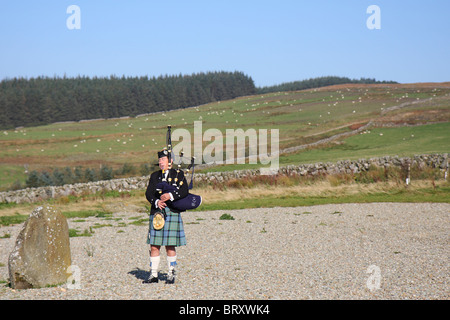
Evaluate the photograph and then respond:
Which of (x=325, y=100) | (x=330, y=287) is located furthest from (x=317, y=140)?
(x=325, y=100)

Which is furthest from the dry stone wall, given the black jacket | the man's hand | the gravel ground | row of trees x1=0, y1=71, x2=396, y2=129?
row of trees x1=0, y1=71, x2=396, y2=129

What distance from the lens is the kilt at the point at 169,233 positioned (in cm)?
1271

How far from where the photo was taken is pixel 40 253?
497 inches

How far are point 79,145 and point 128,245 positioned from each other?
2913 inches

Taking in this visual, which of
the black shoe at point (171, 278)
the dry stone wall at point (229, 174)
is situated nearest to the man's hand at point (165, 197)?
the black shoe at point (171, 278)

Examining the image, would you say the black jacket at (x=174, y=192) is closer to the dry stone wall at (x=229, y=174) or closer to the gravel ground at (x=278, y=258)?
the gravel ground at (x=278, y=258)

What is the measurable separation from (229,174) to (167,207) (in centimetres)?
3048

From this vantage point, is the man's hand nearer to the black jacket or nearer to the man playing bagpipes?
the man playing bagpipes

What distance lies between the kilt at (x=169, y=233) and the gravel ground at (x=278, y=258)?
3.77 feet

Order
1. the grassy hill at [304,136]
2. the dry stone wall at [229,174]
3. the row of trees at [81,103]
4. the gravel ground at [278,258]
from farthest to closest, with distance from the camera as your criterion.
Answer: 1. the row of trees at [81,103]
2. the grassy hill at [304,136]
3. the dry stone wall at [229,174]
4. the gravel ground at [278,258]

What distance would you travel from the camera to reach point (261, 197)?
1398 inches

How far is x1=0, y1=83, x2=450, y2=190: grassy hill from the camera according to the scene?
56.5 metres

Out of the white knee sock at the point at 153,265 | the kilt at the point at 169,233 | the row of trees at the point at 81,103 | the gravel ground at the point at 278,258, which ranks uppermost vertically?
the row of trees at the point at 81,103
